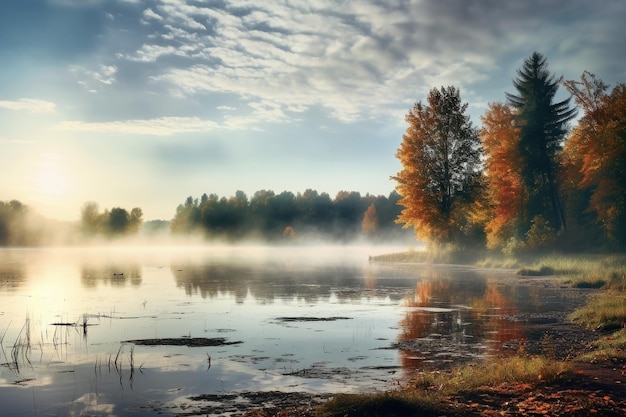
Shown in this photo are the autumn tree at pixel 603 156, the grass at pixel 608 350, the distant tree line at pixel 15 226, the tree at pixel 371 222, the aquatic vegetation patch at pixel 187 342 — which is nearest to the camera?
the grass at pixel 608 350

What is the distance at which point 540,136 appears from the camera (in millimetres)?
58312

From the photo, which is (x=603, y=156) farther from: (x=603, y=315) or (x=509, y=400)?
(x=509, y=400)

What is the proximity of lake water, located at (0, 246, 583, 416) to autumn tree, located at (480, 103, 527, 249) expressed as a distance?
2078 cm

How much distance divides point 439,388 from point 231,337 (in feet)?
29.6

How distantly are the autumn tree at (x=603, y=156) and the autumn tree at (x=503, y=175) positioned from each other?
5386 mm

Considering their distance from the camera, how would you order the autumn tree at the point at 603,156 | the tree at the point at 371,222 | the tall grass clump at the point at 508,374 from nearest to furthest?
the tall grass clump at the point at 508,374 < the autumn tree at the point at 603,156 < the tree at the point at 371,222

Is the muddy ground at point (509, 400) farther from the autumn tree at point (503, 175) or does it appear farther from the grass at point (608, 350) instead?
the autumn tree at point (503, 175)

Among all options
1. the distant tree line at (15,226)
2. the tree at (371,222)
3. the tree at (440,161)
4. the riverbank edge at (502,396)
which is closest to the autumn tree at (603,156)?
the tree at (440,161)

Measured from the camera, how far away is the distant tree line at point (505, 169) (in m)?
57.5

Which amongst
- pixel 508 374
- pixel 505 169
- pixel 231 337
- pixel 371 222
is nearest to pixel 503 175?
pixel 505 169

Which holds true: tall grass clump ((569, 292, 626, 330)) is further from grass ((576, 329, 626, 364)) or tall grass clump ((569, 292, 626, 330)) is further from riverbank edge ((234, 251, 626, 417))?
riverbank edge ((234, 251, 626, 417))

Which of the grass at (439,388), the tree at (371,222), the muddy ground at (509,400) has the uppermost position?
the tree at (371,222)

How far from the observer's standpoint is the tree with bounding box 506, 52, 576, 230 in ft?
190

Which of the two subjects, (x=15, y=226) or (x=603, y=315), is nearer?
(x=603, y=315)
